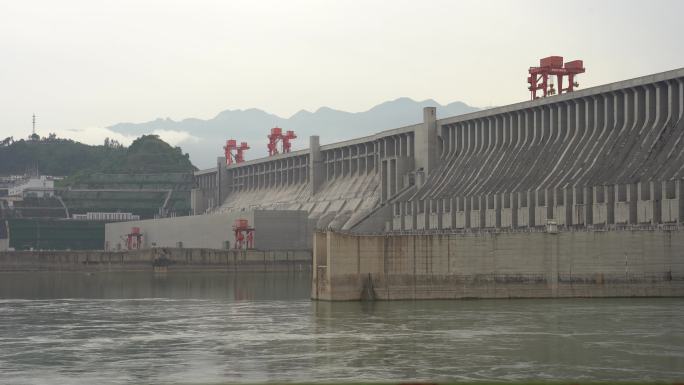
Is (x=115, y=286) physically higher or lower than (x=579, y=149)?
lower

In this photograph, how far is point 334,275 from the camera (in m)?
76.4

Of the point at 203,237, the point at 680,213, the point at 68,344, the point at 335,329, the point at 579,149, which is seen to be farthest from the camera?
the point at 203,237

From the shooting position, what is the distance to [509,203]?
368ft

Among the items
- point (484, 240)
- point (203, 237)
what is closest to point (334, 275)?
point (484, 240)

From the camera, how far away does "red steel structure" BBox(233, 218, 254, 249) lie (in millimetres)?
159375

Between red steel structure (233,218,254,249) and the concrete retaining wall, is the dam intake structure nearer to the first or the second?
the concrete retaining wall

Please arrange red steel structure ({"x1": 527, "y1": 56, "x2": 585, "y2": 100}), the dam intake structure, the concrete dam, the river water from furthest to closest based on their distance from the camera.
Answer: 1. red steel structure ({"x1": 527, "y1": 56, "x2": 585, "y2": 100})
2. the dam intake structure
3. the concrete dam
4. the river water

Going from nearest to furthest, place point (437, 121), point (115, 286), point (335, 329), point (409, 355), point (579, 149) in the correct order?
point (409, 355) < point (335, 329) < point (579, 149) < point (115, 286) < point (437, 121)

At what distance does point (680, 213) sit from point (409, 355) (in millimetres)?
43542

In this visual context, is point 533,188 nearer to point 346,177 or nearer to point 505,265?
point 505,265

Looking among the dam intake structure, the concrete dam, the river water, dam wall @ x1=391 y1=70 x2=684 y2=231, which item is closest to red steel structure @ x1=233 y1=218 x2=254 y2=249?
the concrete dam

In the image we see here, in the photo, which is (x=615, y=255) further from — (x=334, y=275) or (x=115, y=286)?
(x=115, y=286)

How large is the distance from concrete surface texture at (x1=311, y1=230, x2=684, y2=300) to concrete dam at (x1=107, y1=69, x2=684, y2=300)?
9cm

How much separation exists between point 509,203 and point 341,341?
5944 centimetres
